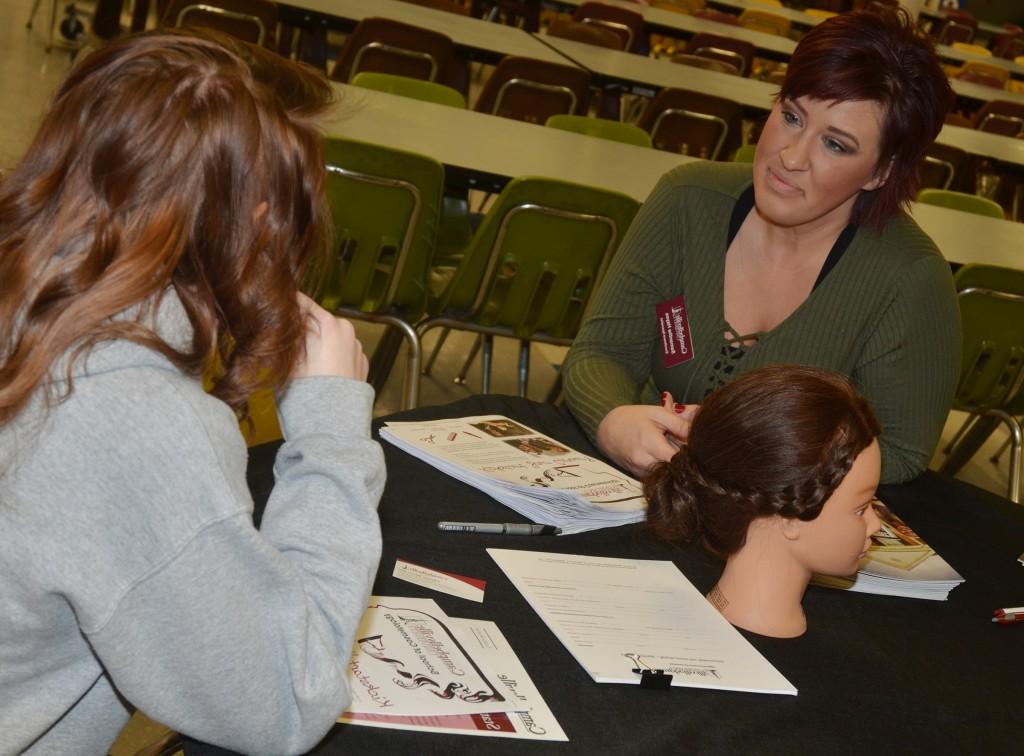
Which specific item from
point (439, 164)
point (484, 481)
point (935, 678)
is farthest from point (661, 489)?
point (439, 164)

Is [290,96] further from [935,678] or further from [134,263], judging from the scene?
[935,678]

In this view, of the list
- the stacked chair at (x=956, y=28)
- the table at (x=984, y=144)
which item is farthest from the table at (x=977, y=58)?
the table at (x=984, y=144)

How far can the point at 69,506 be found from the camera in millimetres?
868

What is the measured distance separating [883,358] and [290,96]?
4.35ft

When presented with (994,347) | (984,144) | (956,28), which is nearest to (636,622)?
(994,347)

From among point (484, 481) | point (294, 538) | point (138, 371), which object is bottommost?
point (484, 481)

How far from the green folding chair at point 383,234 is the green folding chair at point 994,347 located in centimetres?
154

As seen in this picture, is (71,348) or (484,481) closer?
(71,348)

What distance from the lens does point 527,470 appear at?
1.66 metres

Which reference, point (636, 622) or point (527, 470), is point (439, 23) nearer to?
point (527, 470)

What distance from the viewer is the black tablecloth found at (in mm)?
1160

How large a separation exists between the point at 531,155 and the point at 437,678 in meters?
2.96

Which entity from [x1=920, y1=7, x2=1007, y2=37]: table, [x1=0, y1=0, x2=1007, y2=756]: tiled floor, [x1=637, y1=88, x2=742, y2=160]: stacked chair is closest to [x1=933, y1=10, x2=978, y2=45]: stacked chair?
[x1=920, y1=7, x2=1007, y2=37]: table

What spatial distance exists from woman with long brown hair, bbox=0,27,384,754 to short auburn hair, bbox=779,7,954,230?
1144mm
